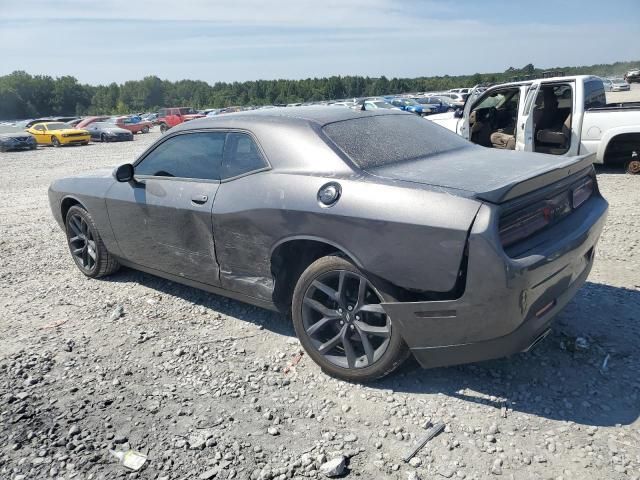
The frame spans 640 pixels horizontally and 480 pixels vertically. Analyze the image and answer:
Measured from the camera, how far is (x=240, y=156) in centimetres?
352

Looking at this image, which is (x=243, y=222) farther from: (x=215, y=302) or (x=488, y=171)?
(x=488, y=171)

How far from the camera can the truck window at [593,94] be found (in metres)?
8.00

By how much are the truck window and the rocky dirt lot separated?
4.70 m

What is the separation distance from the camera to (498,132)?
8.77m

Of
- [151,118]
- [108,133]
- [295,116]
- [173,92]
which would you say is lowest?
[108,133]

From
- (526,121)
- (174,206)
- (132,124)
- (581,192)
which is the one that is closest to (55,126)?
(132,124)

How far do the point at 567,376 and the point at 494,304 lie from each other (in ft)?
3.14

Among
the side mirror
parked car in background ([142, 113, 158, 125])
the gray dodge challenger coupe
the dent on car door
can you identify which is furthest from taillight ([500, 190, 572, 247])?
parked car in background ([142, 113, 158, 125])

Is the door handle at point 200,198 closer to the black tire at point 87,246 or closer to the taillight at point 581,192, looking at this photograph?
the black tire at point 87,246

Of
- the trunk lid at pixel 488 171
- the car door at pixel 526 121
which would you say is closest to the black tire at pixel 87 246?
the trunk lid at pixel 488 171

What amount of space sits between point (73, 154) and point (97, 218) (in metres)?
19.3

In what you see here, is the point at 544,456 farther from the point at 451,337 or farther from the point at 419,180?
the point at 419,180

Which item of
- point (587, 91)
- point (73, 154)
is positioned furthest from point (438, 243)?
point (73, 154)

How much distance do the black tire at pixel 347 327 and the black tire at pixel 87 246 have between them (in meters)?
2.59
